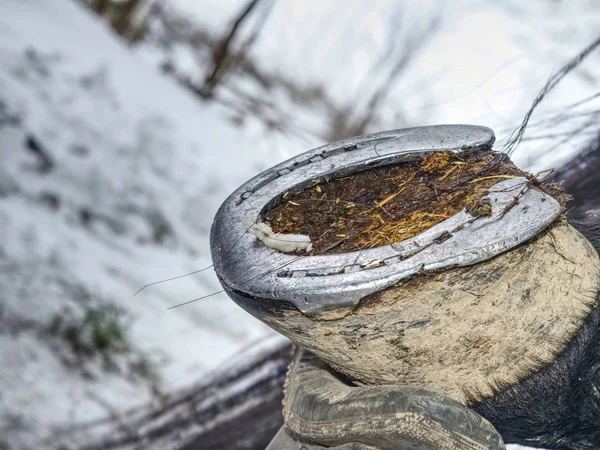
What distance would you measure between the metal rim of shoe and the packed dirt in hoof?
22 mm

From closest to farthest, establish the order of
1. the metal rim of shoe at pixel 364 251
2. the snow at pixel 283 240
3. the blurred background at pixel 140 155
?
the metal rim of shoe at pixel 364 251, the snow at pixel 283 240, the blurred background at pixel 140 155

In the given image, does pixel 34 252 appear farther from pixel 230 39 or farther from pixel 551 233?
pixel 551 233

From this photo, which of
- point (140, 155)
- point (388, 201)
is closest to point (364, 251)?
point (388, 201)

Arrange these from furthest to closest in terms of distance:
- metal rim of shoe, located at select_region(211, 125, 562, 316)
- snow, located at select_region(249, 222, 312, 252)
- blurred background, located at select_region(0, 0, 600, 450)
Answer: blurred background, located at select_region(0, 0, 600, 450)
snow, located at select_region(249, 222, 312, 252)
metal rim of shoe, located at select_region(211, 125, 562, 316)

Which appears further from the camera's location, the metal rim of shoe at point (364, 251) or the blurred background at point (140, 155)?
the blurred background at point (140, 155)

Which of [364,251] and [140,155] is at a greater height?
[364,251]

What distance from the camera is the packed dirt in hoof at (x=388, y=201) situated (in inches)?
43.1

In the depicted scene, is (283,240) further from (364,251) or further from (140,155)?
(140,155)

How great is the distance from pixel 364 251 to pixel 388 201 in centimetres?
15

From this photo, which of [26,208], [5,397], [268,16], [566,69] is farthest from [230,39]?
[566,69]

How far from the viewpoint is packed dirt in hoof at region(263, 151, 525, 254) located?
1095 millimetres

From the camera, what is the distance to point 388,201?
1171 millimetres

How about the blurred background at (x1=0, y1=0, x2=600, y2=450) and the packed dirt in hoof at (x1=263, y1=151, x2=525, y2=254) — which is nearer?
the packed dirt in hoof at (x1=263, y1=151, x2=525, y2=254)

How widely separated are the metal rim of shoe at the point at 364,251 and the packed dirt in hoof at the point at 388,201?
2cm
